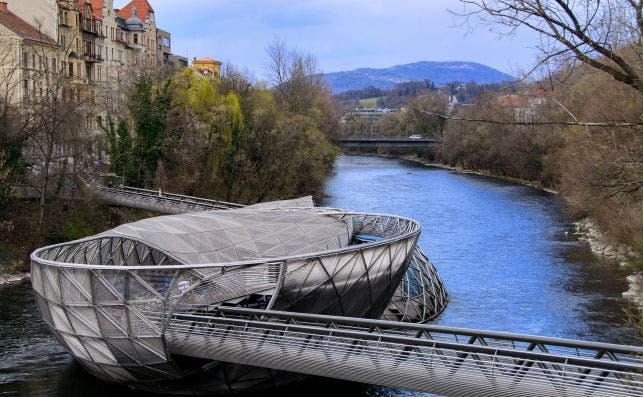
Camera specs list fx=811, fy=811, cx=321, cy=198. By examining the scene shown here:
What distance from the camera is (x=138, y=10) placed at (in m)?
98.9

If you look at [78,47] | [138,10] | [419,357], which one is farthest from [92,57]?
[419,357]

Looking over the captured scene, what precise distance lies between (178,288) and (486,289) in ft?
58.4

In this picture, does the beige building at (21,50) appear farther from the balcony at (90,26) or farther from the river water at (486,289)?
the river water at (486,289)

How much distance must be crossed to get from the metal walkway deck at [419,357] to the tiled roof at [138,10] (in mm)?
82800

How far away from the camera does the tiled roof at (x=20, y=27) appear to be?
59.0 meters

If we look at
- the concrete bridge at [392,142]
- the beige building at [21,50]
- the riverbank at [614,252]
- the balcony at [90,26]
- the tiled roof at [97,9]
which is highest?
the tiled roof at [97,9]

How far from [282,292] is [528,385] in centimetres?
885

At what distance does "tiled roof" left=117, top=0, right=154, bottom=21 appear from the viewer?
98.2m

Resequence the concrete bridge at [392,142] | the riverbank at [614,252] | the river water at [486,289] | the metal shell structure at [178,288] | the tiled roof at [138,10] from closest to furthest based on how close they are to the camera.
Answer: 1. the metal shell structure at [178,288]
2. the river water at [486,289]
3. the riverbank at [614,252]
4. the tiled roof at [138,10]
5. the concrete bridge at [392,142]

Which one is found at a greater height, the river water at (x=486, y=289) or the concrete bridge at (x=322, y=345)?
the concrete bridge at (x=322, y=345)

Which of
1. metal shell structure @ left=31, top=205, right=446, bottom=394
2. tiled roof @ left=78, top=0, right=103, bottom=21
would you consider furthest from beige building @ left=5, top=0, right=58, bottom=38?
metal shell structure @ left=31, top=205, right=446, bottom=394

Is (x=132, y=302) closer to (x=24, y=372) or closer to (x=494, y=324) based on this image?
(x=24, y=372)

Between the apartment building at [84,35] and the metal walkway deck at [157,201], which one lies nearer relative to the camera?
the metal walkway deck at [157,201]

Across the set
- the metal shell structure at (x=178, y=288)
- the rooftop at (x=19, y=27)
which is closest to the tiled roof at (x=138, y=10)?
the rooftop at (x=19, y=27)
